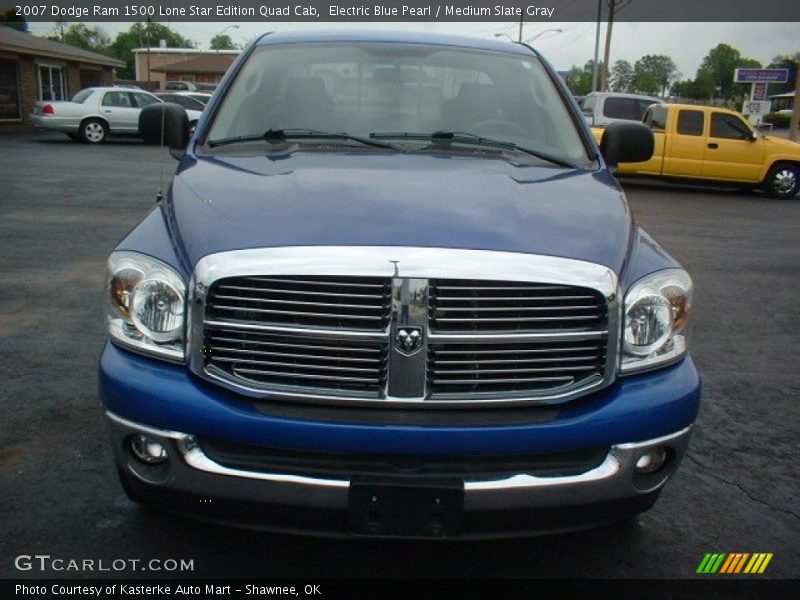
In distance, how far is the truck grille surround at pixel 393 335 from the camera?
2.43 metres

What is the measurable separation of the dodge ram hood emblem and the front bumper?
0.73 feet

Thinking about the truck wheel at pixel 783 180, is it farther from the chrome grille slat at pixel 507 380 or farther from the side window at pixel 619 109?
the chrome grille slat at pixel 507 380

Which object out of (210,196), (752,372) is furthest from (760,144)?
(210,196)

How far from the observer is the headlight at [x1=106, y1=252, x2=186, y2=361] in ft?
8.41

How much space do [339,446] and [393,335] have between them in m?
0.35

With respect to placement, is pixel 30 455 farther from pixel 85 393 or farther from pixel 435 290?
pixel 435 290

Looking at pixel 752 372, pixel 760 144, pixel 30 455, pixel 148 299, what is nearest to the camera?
pixel 148 299

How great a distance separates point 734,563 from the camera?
3051 millimetres

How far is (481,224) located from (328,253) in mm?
518

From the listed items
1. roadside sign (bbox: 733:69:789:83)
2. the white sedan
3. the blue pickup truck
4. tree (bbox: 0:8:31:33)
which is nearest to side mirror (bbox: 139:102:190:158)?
the blue pickup truck

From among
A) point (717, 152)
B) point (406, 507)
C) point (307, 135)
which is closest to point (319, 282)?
point (406, 507)

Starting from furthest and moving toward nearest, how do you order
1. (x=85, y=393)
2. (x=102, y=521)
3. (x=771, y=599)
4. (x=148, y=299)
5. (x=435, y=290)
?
(x=85, y=393)
(x=102, y=521)
(x=771, y=599)
(x=148, y=299)
(x=435, y=290)

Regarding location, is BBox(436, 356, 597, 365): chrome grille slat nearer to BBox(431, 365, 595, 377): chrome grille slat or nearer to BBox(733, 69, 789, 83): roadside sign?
BBox(431, 365, 595, 377): chrome grille slat

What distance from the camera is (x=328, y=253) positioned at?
8.00ft
